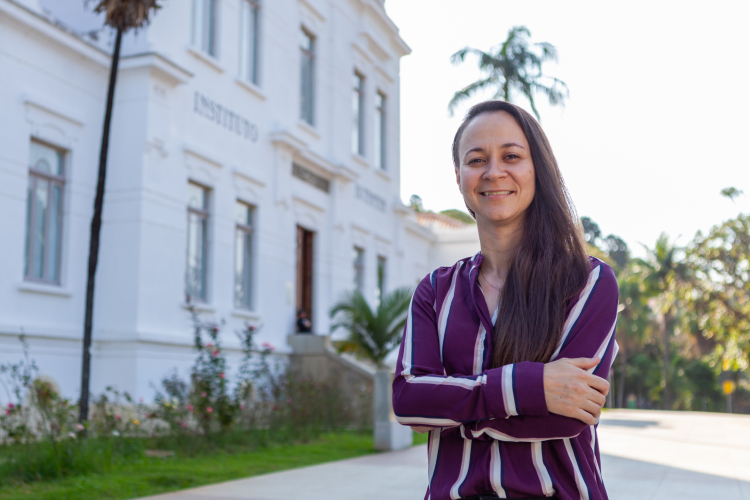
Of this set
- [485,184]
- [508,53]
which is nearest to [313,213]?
[508,53]

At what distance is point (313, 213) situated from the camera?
19719 mm

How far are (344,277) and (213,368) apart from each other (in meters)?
10.3

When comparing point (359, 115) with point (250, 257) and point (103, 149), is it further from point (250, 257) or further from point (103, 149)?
point (103, 149)

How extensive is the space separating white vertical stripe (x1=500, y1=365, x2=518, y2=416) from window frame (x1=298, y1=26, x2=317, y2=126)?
18.6m

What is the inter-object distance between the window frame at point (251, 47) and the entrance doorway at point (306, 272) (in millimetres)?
4250

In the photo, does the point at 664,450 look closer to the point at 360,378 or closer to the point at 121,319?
the point at 360,378

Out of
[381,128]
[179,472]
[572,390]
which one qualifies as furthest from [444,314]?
[381,128]

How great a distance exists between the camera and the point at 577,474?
1667mm

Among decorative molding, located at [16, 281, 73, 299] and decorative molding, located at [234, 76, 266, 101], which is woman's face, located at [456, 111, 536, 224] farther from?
decorative molding, located at [234, 76, 266, 101]

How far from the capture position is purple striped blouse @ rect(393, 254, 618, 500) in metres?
1.67

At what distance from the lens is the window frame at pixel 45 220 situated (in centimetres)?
1163

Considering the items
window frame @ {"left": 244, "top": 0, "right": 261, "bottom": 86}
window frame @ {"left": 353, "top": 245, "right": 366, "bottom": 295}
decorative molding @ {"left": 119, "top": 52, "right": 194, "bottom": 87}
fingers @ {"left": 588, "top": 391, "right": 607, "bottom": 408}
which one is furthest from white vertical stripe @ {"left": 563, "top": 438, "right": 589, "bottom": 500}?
window frame @ {"left": 353, "top": 245, "right": 366, "bottom": 295}

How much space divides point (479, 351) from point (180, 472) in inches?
286

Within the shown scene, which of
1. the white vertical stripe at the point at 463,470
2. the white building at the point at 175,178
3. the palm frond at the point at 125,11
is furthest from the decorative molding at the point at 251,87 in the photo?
the white vertical stripe at the point at 463,470
